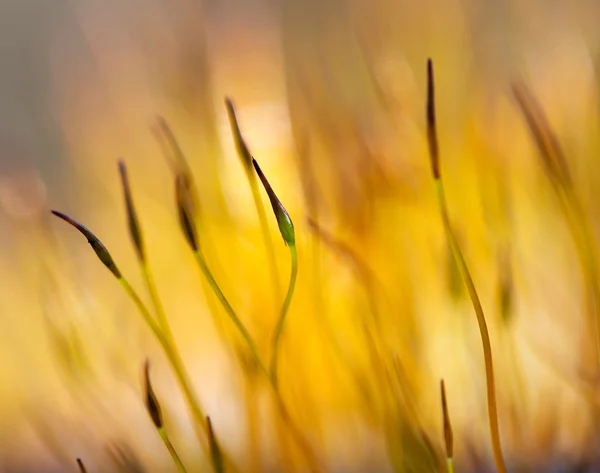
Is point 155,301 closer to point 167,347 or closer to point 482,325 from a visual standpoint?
point 167,347

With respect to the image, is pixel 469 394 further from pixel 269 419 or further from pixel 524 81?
pixel 524 81

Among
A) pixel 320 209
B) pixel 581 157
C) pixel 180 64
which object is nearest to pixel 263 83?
pixel 180 64

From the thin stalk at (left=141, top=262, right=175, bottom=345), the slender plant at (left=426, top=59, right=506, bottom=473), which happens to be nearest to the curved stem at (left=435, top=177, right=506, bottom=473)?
the slender plant at (left=426, top=59, right=506, bottom=473)

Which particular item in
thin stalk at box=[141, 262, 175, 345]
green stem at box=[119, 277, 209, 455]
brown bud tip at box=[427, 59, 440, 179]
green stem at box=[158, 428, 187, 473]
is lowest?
green stem at box=[158, 428, 187, 473]

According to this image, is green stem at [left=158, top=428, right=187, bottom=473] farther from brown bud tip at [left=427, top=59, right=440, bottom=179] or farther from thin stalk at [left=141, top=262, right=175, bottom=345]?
brown bud tip at [left=427, top=59, right=440, bottom=179]

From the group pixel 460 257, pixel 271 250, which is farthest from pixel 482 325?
pixel 271 250

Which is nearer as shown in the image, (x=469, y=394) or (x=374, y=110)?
(x=469, y=394)

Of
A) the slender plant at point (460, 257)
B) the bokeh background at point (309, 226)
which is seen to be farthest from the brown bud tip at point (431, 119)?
the bokeh background at point (309, 226)

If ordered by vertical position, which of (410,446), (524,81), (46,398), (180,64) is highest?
(180,64)
